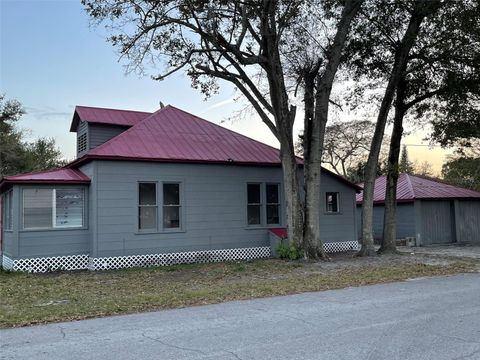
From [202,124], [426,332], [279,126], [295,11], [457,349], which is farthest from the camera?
[202,124]

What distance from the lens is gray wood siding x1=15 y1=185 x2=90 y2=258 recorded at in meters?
14.7

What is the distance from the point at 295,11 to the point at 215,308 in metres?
10.4

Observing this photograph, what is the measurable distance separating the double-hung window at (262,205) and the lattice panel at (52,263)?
6145 millimetres

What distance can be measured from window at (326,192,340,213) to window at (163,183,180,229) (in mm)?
6673

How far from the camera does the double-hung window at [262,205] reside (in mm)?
18469

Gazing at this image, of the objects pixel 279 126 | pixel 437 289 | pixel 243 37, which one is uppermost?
pixel 243 37

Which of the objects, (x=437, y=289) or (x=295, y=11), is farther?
(x=295, y=11)

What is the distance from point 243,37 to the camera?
50.8ft

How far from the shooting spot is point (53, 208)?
15.3 m

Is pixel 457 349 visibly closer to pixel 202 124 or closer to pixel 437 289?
pixel 437 289

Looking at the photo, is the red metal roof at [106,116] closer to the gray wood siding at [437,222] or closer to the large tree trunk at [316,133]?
the large tree trunk at [316,133]

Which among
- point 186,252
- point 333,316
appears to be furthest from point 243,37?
point 333,316

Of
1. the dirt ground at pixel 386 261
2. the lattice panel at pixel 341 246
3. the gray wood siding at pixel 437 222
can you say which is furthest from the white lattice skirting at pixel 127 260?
the gray wood siding at pixel 437 222

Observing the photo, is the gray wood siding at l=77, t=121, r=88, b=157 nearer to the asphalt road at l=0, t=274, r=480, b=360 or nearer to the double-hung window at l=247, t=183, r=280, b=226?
the double-hung window at l=247, t=183, r=280, b=226
